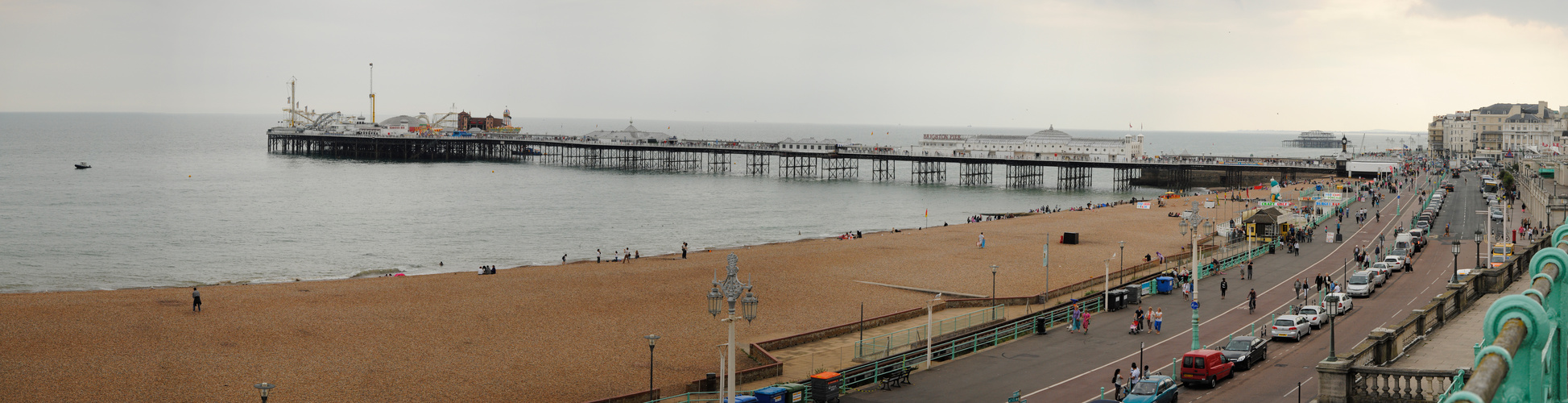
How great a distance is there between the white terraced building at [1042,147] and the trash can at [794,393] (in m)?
101

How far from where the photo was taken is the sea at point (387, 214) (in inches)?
1989

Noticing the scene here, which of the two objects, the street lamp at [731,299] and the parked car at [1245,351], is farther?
the parked car at [1245,351]

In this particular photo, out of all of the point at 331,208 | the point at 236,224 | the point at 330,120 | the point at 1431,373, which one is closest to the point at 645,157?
the point at 330,120

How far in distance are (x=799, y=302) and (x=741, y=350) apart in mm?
8860

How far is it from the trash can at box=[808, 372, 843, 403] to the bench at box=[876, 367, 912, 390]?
205 cm

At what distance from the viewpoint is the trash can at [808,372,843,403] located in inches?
867

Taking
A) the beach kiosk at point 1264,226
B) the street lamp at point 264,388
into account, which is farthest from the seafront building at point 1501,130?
the street lamp at point 264,388

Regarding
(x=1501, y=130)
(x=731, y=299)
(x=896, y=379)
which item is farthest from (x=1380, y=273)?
(x=1501, y=130)

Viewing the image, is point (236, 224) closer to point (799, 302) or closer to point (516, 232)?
point (516, 232)

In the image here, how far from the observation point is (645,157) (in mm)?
167250

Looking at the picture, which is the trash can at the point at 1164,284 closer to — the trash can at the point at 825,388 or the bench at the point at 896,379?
the bench at the point at 896,379

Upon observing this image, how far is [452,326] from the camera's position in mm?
32125

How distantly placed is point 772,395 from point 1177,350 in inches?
446

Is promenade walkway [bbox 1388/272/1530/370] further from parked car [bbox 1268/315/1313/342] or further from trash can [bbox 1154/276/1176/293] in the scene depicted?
trash can [bbox 1154/276/1176/293]
